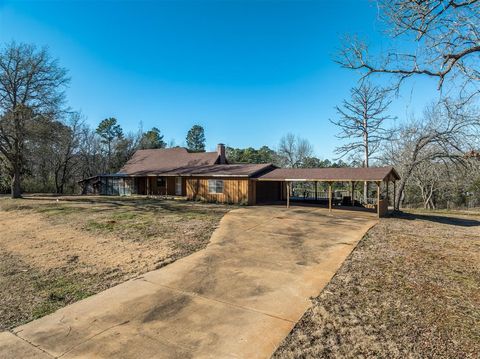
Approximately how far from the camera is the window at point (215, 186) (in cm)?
2092

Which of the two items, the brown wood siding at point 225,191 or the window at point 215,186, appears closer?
the brown wood siding at point 225,191

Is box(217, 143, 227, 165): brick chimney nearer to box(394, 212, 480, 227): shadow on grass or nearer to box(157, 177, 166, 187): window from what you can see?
box(157, 177, 166, 187): window

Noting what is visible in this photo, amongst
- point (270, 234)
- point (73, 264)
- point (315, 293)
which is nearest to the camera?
point (315, 293)

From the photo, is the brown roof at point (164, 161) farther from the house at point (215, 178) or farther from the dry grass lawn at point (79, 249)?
the dry grass lawn at point (79, 249)

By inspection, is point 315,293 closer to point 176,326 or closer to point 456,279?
point 176,326

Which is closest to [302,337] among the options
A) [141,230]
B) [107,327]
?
[107,327]

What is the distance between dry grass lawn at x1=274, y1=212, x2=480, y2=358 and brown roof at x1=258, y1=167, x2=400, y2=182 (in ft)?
26.6

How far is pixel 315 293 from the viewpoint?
17.7 ft

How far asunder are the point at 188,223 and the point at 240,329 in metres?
8.41

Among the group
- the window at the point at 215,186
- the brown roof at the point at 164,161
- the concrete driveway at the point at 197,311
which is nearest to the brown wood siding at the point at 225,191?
the window at the point at 215,186

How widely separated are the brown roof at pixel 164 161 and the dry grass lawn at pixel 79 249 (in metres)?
11.0

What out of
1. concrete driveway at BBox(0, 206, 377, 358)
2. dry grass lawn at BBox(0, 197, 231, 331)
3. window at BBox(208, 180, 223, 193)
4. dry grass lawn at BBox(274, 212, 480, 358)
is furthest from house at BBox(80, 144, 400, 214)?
concrete driveway at BBox(0, 206, 377, 358)

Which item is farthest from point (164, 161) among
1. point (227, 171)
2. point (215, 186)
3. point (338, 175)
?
point (338, 175)

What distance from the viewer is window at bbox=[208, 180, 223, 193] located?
68.6 feet
